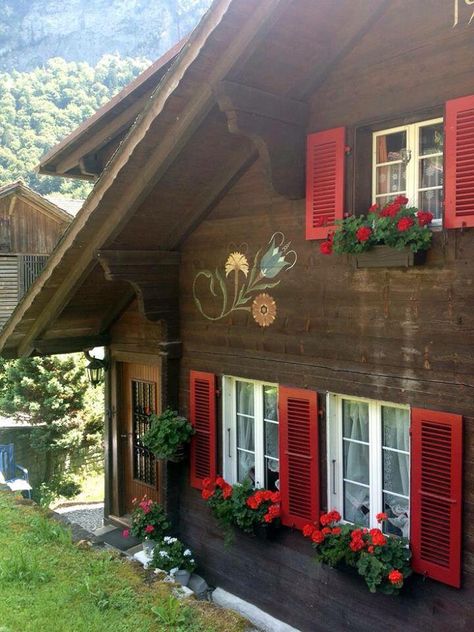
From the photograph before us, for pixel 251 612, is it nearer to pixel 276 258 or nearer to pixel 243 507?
pixel 243 507

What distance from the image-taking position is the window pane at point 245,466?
6.89 m

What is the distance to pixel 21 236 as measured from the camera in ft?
78.7

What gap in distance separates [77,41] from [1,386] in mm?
110374

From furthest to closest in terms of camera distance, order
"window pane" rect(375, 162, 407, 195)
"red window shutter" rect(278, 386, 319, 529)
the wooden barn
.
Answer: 1. the wooden barn
2. "red window shutter" rect(278, 386, 319, 529)
3. "window pane" rect(375, 162, 407, 195)

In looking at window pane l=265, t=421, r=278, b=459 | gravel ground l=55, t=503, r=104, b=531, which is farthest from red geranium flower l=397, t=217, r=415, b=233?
gravel ground l=55, t=503, r=104, b=531

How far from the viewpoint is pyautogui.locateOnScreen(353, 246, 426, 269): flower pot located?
196 inches

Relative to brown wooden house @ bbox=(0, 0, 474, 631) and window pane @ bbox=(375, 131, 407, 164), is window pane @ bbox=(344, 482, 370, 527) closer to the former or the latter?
brown wooden house @ bbox=(0, 0, 474, 631)

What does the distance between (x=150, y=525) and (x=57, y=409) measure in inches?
330

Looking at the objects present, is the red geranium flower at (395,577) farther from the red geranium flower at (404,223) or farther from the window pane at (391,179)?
the window pane at (391,179)

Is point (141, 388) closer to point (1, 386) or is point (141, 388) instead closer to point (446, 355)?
point (446, 355)

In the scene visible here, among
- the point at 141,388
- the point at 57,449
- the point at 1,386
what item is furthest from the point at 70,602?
the point at 1,386

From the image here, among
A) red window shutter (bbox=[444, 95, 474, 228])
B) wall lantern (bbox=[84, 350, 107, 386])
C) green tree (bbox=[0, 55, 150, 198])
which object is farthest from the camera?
green tree (bbox=[0, 55, 150, 198])

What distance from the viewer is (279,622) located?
6.45 m

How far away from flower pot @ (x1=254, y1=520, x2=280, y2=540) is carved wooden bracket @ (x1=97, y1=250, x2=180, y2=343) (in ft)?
7.85
